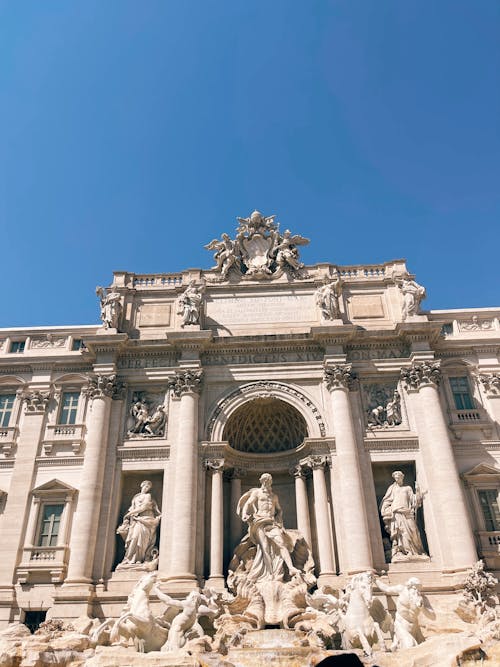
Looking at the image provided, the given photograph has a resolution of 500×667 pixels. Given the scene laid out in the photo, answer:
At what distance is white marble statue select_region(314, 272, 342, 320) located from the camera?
2680cm

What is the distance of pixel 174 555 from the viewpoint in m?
21.8

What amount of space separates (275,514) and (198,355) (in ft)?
25.9

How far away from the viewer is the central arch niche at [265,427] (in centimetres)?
2567

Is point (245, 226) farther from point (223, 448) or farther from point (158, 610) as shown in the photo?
point (158, 610)

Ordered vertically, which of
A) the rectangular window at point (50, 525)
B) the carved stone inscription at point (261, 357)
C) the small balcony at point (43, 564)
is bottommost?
the small balcony at point (43, 564)

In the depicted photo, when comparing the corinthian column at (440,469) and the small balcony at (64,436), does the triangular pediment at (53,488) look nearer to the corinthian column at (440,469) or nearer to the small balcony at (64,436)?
the small balcony at (64,436)

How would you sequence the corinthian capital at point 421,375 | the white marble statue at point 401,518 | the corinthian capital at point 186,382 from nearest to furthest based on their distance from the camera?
→ the white marble statue at point 401,518
the corinthian capital at point 421,375
the corinthian capital at point 186,382

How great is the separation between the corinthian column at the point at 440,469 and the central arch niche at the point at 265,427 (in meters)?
5.20

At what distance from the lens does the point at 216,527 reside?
75.3 ft

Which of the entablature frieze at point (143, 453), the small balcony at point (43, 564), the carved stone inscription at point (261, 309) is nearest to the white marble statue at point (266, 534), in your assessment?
the entablature frieze at point (143, 453)

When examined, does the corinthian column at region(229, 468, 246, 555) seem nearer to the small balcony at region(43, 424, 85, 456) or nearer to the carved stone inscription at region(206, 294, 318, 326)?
the small balcony at region(43, 424, 85, 456)

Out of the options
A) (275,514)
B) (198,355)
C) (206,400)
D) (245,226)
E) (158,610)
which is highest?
(245,226)

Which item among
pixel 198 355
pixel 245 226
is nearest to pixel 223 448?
pixel 198 355

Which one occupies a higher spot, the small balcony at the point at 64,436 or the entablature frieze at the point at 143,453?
the small balcony at the point at 64,436
